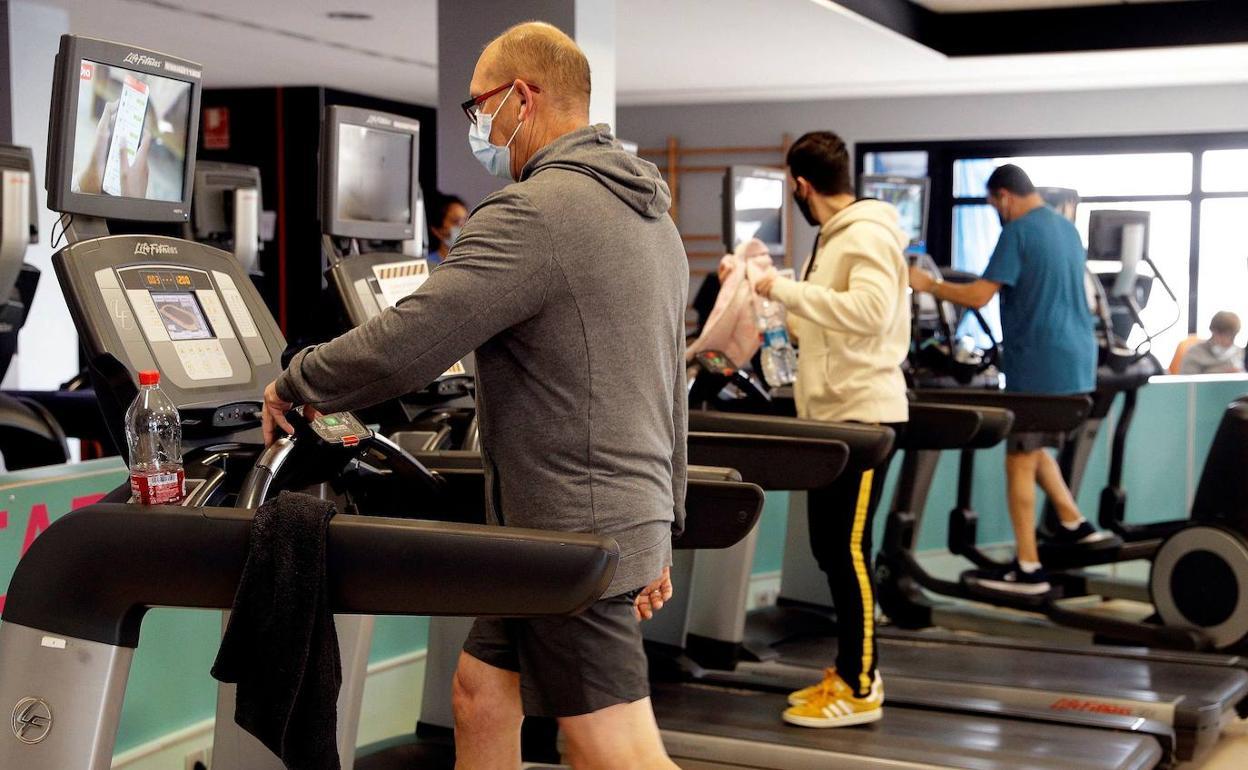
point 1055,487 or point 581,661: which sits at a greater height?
point 581,661

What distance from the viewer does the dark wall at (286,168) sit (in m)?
11.3

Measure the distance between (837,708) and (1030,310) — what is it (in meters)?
2.06

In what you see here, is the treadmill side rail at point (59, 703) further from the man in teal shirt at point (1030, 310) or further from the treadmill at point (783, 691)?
the man in teal shirt at point (1030, 310)

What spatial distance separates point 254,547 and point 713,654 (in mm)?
2727

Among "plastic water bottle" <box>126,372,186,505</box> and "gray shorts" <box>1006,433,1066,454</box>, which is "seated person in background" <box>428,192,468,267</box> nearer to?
"gray shorts" <box>1006,433,1066,454</box>

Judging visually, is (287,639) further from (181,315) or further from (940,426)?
(940,426)

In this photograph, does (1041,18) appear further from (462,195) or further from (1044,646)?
(1044,646)

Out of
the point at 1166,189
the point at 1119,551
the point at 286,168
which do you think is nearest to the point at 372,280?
the point at 1119,551

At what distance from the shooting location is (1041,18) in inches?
342

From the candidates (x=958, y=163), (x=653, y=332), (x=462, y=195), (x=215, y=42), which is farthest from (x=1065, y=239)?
(x=958, y=163)

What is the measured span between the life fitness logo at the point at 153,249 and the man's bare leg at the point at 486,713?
745 millimetres

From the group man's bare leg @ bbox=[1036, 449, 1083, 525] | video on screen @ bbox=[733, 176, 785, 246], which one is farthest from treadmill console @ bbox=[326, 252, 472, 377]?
man's bare leg @ bbox=[1036, 449, 1083, 525]

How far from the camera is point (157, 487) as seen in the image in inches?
71.1

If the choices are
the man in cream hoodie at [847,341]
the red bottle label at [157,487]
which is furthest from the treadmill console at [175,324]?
the man in cream hoodie at [847,341]
